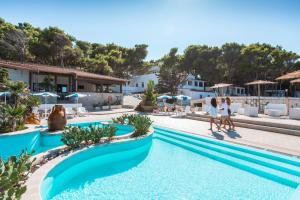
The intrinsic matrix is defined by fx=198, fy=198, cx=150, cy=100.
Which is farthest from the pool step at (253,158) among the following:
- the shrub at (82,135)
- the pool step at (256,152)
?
the shrub at (82,135)

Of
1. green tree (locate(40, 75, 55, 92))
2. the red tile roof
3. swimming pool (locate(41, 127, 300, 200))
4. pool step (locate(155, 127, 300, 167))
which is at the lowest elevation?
swimming pool (locate(41, 127, 300, 200))

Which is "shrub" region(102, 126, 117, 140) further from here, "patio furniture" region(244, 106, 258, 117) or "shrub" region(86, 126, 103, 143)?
"patio furniture" region(244, 106, 258, 117)

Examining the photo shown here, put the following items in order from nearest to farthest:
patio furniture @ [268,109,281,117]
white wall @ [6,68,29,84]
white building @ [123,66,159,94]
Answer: patio furniture @ [268,109,281,117]
white wall @ [6,68,29,84]
white building @ [123,66,159,94]

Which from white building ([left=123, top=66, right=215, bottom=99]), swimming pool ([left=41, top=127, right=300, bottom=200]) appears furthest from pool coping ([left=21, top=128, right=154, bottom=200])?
white building ([left=123, top=66, right=215, bottom=99])

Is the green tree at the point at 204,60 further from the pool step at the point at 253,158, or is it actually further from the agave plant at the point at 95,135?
the agave plant at the point at 95,135

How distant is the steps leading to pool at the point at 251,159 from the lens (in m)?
5.35

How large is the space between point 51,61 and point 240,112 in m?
32.6

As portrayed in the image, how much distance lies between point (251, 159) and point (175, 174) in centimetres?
261

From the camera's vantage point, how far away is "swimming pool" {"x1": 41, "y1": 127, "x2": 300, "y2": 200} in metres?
4.67

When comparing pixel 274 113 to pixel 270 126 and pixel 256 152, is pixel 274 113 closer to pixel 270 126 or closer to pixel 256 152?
pixel 270 126

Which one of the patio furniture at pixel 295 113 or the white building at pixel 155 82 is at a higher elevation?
the white building at pixel 155 82

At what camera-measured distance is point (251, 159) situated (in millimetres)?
6371

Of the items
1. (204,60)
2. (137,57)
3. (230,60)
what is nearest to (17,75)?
(137,57)

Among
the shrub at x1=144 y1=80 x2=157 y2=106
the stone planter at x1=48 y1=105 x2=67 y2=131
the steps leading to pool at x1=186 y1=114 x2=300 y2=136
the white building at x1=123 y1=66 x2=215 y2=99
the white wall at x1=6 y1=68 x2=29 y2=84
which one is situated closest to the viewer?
the steps leading to pool at x1=186 y1=114 x2=300 y2=136
